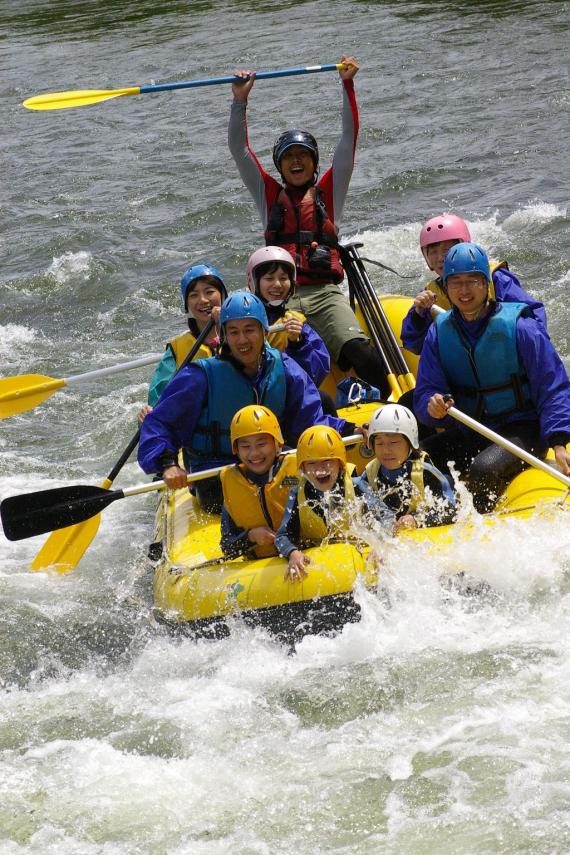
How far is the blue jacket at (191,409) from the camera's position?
19.0 feet

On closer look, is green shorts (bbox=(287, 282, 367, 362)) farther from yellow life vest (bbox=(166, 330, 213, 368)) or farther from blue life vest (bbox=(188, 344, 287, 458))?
blue life vest (bbox=(188, 344, 287, 458))

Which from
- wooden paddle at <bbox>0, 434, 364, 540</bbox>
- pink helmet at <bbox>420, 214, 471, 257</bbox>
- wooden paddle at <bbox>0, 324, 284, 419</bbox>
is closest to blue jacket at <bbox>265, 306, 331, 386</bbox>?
pink helmet at <bbox>420, 214, 471, 257</bbox>

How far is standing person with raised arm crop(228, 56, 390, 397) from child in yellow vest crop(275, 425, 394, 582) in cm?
186

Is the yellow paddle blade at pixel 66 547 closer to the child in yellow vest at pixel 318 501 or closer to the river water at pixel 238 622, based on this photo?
the river water at pixel 238 622

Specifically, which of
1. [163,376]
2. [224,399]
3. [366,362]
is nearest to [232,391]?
[224,399]

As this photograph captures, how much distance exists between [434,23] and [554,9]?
182cm

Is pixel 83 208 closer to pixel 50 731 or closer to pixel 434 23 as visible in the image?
pixel 434 23

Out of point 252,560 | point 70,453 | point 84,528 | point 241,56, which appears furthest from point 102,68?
point 252,560

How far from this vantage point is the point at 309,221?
745cm

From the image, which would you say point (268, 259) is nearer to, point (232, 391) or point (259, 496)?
point (232, 391)

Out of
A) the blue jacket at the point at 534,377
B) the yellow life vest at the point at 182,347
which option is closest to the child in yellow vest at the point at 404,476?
the blue jacket at the point at 534,377

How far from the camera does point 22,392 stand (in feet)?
24.1

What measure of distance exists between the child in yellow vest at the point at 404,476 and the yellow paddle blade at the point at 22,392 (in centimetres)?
270

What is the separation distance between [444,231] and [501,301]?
0.46 metres
